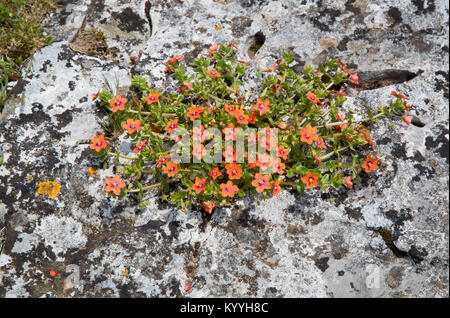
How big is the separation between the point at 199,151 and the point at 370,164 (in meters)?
1.55

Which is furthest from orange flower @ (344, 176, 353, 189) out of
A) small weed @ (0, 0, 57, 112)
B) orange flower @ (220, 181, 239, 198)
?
small weed @ (0, 0, 57, 112)

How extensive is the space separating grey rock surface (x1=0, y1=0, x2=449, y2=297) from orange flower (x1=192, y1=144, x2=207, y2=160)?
59cm

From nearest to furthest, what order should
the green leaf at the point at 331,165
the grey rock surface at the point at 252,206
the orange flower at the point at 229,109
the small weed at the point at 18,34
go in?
the grey rock surface at the point at 252,206, the green leaf at the point at 331,165, the orange flower at the point at 229,109, the small weed at the point at 18,34

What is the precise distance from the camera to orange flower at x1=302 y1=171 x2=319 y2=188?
10.0 feet

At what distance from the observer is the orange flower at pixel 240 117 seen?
3.27 m

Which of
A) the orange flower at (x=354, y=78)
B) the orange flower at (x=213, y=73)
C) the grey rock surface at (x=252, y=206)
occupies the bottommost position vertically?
the grey rock surface at (x=252, y=206)

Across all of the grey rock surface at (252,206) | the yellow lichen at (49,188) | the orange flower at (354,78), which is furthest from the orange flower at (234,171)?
the yellow lichen at (49,188)

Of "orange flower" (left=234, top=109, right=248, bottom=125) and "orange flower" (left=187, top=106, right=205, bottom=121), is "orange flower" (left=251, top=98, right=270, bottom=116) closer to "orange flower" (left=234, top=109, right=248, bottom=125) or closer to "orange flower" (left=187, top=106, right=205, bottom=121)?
"orange flower" (left=234, top=109, right=248, bottom=125)

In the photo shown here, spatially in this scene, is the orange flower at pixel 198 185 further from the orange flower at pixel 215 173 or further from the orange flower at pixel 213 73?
the orange flower at pixel 213 73

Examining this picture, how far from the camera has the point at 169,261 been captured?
124 inches

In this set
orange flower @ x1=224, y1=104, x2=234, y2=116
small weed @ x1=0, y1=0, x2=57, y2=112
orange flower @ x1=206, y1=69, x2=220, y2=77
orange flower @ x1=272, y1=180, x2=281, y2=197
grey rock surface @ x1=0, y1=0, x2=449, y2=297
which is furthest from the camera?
small weed @ x1=0, y1=0, x2=57, y2=112

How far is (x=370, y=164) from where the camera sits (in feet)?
10.4

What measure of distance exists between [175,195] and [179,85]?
134 centimetres
